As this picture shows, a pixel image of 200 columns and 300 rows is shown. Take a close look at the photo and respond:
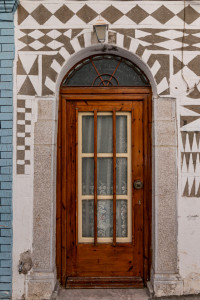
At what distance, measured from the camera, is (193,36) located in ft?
11.4

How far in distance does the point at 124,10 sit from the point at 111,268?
3214 mm

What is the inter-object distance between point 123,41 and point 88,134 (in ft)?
4.01

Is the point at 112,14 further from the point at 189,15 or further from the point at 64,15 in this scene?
the point at 189,15

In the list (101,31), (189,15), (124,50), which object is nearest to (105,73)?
(124,50)

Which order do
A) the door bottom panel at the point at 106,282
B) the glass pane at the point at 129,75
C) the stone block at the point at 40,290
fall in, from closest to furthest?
the stone block at the point at 40,290 < the door bottom panel at the point at 106,282 < the glass pane at the point at 129,75

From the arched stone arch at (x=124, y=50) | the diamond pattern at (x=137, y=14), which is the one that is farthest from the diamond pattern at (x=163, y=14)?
the arched stone arch at (x=124, y=50)

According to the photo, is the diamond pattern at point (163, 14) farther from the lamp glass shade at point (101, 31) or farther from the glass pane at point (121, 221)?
the glass pane at point (121, 221)

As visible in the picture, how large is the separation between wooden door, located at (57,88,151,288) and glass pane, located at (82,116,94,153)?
0.01 m

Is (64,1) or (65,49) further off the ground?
(64,1)

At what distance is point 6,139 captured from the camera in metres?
3.43

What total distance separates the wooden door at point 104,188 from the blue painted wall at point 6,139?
0.60m

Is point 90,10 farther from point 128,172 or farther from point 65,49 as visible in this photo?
point 128,172

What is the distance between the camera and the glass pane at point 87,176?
3.67 meters

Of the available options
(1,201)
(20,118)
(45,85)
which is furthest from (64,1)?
(1,201)
